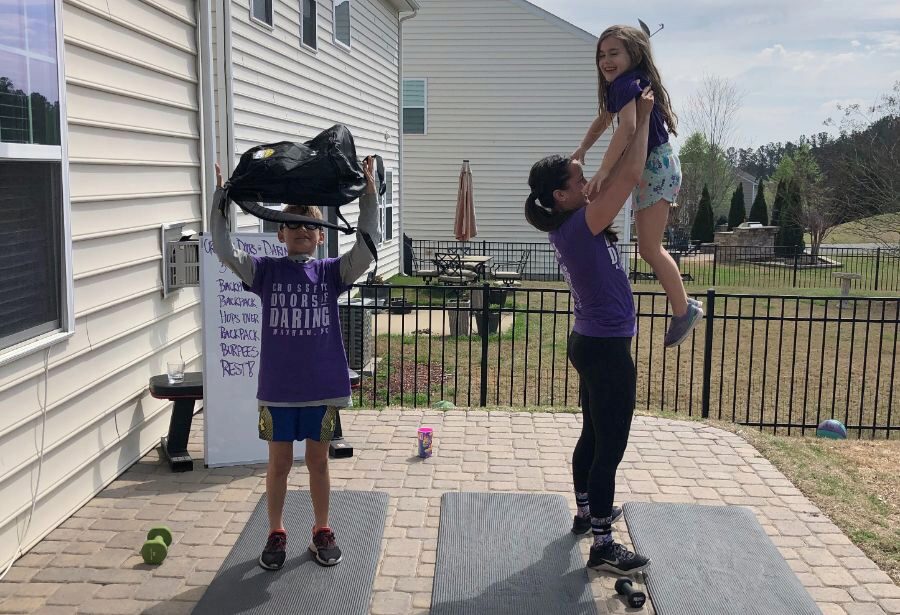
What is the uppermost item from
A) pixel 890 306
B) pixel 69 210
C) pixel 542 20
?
pixel 542 20

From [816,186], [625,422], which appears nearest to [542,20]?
[816,186]

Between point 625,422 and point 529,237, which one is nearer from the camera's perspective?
point 625,422

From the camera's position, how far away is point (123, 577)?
12.8ft

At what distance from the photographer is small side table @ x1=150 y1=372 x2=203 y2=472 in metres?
5.39

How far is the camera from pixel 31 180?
4152 millimetres

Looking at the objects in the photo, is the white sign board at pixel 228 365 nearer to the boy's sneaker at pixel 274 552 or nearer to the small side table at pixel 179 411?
the small side table at pixel 179 411

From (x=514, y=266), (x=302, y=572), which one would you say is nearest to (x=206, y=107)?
(x=302, y=572)

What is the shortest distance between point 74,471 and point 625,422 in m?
3.01

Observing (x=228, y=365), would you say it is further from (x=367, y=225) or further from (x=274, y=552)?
(x=367, y=225)

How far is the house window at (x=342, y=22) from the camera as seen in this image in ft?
42.8

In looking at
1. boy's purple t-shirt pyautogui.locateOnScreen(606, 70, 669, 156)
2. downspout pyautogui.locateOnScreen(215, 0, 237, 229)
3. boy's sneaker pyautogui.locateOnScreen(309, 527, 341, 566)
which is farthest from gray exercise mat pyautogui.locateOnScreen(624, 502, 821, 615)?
downspout pyautogui.locateOnScreen(215, 0, 237, 229)

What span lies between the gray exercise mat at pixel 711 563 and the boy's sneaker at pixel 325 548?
1452 mm

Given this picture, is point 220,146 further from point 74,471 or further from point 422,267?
point 422,267

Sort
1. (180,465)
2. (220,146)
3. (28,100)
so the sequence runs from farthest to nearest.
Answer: (220,146) < (180,465) < (28,100)
